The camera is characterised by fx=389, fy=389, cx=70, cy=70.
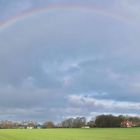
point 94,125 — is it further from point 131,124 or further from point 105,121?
point 131,124

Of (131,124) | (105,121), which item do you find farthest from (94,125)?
(131,124)

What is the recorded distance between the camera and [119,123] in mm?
155500

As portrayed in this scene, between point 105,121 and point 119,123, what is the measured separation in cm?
867

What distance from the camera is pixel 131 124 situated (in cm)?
15050

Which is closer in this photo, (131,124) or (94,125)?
(131,124)

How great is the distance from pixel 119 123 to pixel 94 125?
1622 cm

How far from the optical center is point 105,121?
162625 mm

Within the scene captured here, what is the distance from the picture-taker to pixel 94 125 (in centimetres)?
16862

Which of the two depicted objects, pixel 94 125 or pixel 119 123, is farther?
pixel 94 125

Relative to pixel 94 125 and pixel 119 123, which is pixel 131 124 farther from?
pixel 94 125

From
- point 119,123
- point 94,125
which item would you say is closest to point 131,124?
point 119,123

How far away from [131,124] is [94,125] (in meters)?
22.6
